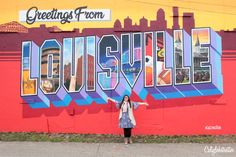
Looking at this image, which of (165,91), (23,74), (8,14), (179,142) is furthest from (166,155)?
(8,14)

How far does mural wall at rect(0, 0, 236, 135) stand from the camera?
1387 cm

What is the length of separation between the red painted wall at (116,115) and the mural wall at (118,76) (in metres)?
0.03

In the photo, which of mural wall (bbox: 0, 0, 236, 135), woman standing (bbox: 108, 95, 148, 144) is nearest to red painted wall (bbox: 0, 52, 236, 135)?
mural wall (bbox: 0, 0, 236, 135)

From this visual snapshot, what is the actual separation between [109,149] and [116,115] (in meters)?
1.88

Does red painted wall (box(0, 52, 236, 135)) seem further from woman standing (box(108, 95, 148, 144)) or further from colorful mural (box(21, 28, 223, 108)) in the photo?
woman standing (box(108, 95, 148, 144))

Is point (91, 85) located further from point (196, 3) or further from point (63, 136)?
point (196, 3)

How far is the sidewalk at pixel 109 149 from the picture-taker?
11578mm

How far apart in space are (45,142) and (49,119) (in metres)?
1.20

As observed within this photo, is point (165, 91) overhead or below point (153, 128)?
overhead

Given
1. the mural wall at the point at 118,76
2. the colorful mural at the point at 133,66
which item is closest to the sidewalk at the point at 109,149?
the mural wall at the point at 118,76

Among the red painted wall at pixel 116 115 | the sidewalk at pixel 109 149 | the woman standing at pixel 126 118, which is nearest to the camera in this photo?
the sidewalk at pixel 109 149

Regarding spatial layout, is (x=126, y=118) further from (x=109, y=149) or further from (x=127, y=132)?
(x=109, y=149)

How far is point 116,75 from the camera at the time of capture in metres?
14.0

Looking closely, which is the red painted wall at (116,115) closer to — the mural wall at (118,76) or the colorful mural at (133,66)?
the mural wall at (118,76)
